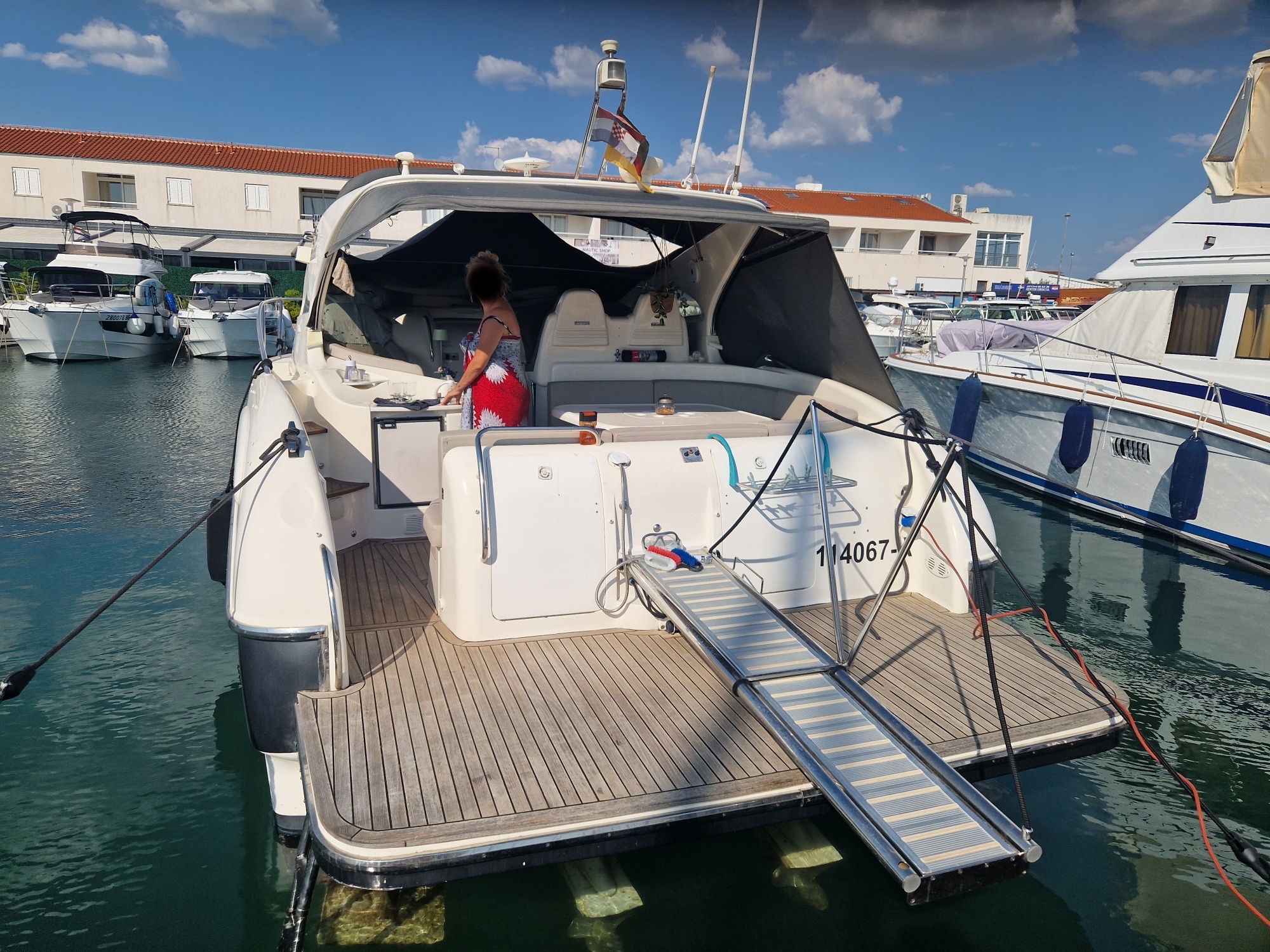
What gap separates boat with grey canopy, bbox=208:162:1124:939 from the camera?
2.25 metres

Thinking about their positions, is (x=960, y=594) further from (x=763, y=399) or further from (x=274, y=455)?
(x=274, y=455)

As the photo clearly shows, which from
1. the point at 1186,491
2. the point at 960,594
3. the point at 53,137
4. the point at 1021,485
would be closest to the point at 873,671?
the point at 960,594

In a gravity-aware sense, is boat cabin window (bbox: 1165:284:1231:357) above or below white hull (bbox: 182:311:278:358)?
above

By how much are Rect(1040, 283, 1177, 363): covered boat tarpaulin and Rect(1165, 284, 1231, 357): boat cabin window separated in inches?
2.9

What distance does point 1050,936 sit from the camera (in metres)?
2.90

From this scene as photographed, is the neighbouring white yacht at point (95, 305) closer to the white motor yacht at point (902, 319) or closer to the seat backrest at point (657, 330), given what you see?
the white motor yacht at point (902, 319)

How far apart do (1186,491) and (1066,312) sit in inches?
533

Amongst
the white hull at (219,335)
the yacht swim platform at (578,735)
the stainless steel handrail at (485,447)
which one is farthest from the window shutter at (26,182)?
the stainless steel handrail at (485,447)

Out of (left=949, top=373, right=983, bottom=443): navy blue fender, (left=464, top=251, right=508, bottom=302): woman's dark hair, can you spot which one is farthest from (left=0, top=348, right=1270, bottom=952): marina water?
(left=949, top=373, right=983, bottom=443): navy blue fender

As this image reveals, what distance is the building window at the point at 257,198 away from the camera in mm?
31125

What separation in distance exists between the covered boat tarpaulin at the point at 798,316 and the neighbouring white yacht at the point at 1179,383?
3.41 m

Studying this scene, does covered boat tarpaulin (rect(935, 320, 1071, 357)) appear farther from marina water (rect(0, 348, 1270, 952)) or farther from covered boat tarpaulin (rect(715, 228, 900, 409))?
covered boat tarpaulin (rect(715, 228, 900, 409))

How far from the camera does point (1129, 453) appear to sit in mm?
8289

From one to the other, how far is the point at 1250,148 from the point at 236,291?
23.8 meters
